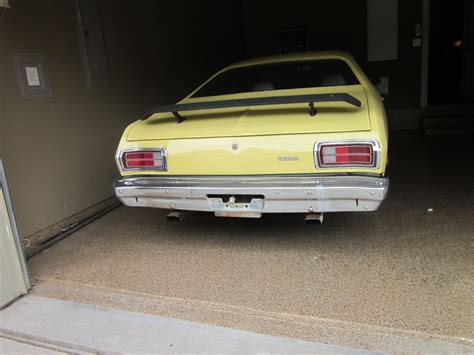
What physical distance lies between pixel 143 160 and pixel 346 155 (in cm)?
153

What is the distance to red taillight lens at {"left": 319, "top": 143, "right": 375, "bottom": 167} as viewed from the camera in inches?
107

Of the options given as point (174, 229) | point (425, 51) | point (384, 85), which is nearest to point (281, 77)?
point (174, 229)

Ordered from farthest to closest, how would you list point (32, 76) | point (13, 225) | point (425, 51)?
point (425, 51) → point (32, 76) → point (13, 225)

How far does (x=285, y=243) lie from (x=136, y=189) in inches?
50.9

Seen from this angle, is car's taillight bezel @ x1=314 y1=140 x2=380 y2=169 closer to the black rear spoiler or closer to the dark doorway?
the black rear spoiler

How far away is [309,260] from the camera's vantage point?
3.14 meters

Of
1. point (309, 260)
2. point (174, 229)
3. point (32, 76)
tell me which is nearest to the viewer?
point (309, 260)

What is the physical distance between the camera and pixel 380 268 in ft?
9.58

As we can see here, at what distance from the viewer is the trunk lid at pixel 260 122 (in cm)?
283

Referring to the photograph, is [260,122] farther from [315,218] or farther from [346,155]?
[315,218]

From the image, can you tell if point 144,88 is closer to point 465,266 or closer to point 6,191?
point 6,191

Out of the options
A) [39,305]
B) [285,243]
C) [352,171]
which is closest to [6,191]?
[39,305]

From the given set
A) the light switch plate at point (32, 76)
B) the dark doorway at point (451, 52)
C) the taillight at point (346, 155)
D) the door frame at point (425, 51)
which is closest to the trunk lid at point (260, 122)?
the taillight at point (346, 155)

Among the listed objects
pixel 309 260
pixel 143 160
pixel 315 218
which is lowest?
pixel 309 260
